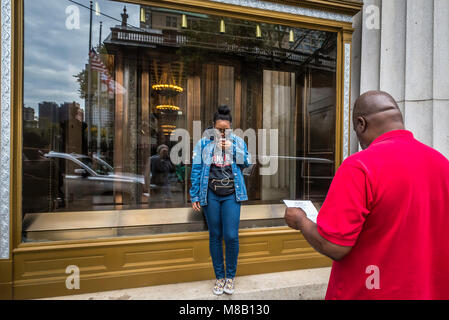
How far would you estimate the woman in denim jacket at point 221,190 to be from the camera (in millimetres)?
2914

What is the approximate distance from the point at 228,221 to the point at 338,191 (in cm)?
198

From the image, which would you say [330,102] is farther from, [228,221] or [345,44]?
[228,221]

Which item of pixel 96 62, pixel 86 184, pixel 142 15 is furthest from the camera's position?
pixel 96 62

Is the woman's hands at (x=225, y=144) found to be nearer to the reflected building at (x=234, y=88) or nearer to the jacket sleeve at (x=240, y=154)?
the jacket sleeve at (x=240, y=154)

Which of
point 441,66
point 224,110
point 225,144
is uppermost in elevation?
point 441,66

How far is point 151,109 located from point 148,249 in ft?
9.58

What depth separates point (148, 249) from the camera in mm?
3186

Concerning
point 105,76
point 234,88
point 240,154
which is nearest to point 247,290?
point 240,154

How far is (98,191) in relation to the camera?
4.58 metres

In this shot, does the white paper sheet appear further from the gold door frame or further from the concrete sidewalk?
the gold door frame

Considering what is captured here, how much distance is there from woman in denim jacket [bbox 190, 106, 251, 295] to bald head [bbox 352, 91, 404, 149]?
6.10 ft

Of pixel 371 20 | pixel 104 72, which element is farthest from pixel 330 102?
pixel 104 72

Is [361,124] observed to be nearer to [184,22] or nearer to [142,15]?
[184,22]

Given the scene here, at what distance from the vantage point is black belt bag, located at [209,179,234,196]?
290cm
